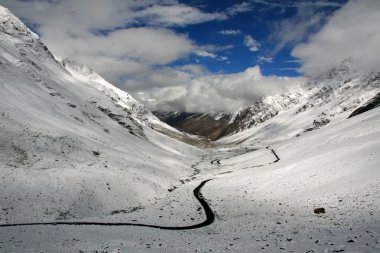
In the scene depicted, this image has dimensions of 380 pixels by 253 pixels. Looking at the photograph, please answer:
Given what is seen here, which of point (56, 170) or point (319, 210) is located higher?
point (56, 170)

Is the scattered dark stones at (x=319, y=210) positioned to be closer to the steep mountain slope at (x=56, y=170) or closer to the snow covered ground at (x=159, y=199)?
the snow covered ground at (x=159, y=199)

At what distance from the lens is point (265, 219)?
36.4 metres

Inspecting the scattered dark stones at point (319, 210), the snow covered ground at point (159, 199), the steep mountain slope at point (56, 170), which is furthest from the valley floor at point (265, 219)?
the steep mountain slope at point (56, 170)

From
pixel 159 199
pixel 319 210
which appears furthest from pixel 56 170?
pixel 319 210

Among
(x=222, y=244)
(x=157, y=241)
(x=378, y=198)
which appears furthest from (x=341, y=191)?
(x=157, y=241)

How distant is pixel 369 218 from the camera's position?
28453mm

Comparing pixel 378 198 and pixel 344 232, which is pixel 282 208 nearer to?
pixel 378 198

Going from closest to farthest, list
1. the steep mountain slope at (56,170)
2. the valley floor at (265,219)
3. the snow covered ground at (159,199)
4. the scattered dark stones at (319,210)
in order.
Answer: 1. the valley floor at (265,219)
2. the snow covered ground at (159,199)
3. the scattered dark stones at (319,210)
4. the steep mountain slope at (56,170)

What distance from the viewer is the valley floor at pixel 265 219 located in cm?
2493

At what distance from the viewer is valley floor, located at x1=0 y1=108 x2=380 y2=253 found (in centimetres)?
2493

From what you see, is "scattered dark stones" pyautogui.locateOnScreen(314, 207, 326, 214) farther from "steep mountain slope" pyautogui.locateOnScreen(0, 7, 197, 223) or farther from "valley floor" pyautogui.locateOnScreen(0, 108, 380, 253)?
"steep mountain slope" pyautogui.locateOnScreen(0, 7, 197, 223)

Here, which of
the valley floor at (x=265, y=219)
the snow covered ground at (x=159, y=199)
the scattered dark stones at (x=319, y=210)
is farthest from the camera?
the scattered dark stones at (x=319, y=210)

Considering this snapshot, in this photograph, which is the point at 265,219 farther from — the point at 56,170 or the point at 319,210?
the point at 56,170

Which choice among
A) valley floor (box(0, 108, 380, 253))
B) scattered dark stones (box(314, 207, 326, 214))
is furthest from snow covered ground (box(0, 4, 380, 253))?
scattered dark stones (box(314, 207, 326, 214))
